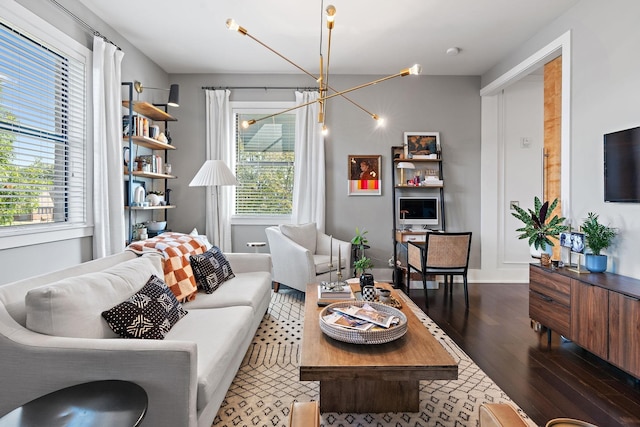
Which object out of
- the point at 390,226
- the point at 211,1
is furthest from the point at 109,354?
the point at 390,226

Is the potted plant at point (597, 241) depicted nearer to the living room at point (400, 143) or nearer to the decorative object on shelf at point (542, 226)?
the decorative object on shelf at point (542, 226)

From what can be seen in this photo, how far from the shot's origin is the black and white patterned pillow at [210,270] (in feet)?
8.36

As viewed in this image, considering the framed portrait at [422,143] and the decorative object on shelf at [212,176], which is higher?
the framed portrait at [422,143]

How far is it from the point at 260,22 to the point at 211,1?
0.52 m

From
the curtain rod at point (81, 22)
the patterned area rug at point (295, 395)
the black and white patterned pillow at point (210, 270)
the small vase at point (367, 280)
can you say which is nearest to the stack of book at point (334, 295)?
the small vase at point (367, 280)

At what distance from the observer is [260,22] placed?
3.27m

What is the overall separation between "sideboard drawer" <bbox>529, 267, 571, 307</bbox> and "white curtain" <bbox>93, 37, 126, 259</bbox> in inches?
149

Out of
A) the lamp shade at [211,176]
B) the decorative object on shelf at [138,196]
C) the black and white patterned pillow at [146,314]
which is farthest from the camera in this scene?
the lamp shade at [211,176]

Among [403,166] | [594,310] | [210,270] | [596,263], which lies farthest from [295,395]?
[403,166]

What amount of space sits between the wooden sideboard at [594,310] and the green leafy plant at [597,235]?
0.21 m

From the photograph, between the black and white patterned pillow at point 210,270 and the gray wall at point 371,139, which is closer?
the black and white patterned pillow at point 210,270

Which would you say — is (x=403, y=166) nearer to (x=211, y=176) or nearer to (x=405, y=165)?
(x=405, y=165)

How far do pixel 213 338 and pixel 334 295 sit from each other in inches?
35.6

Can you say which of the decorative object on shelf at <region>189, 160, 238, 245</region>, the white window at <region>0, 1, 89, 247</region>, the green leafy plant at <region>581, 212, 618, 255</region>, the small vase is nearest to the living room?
the decorative object on shelf at <region>189, 160, 238, 245</region>
